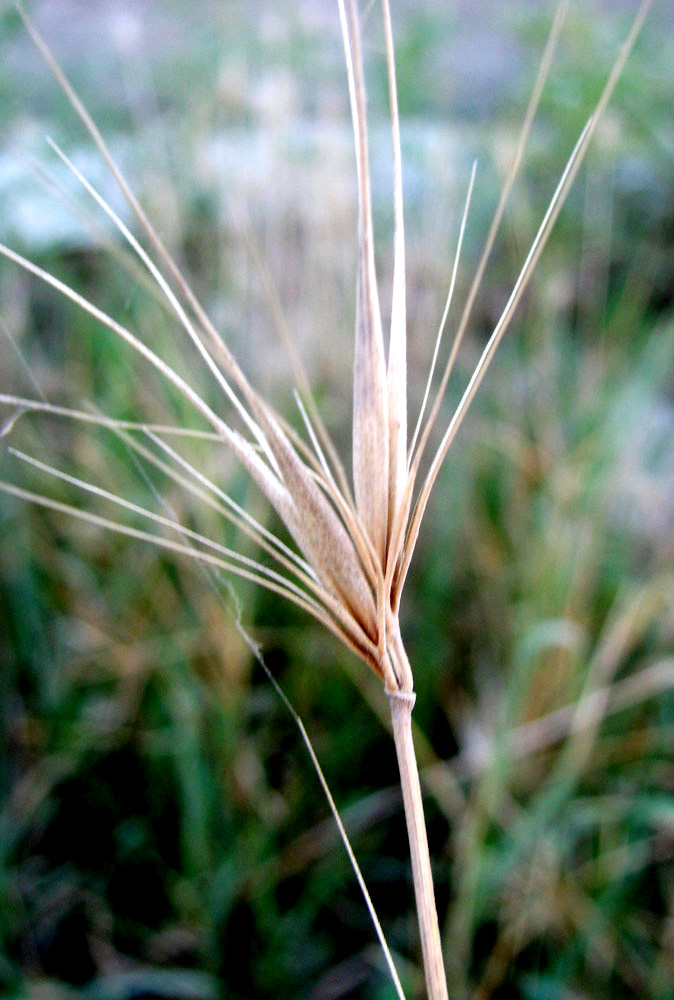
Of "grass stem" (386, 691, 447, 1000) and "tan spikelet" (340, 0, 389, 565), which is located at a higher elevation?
"tan spikelet" (340, 0, 389, 565)

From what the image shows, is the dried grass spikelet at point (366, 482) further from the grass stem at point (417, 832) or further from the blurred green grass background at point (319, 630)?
the blurred green grass background at point (319, 630)

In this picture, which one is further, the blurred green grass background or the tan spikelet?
the blurred green grass background

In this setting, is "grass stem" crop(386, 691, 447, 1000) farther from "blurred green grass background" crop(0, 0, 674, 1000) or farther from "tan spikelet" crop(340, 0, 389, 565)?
"blurred green grass background" crop(0, 0, 674, 1000)

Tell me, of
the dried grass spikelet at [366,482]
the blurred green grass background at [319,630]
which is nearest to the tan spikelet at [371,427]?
the dried grass spikelet at [366,482]

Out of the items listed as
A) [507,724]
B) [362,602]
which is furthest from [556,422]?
[362,602]

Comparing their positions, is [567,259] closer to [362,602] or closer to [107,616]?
[107,616]

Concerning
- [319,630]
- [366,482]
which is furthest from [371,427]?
[319,630]

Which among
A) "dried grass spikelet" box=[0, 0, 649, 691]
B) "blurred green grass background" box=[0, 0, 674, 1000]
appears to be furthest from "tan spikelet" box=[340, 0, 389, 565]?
"blurred green grass background" box=[0, 0, 674, 1000]

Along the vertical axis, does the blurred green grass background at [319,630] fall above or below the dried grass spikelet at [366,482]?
below
